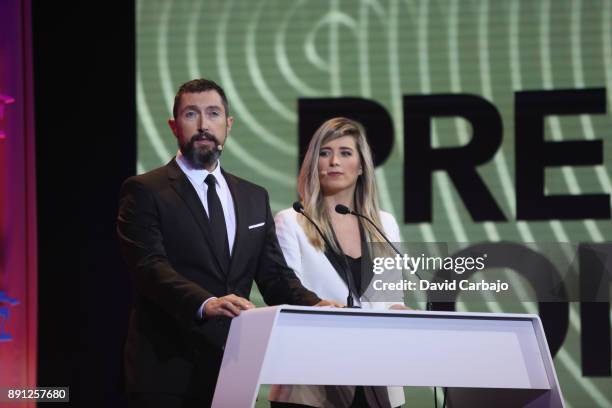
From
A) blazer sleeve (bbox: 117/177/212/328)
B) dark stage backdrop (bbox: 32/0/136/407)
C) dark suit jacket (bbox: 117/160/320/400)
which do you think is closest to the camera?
blazer sleeve (bbox: 117/177/212/328)

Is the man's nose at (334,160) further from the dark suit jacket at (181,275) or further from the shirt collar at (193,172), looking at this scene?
the shirt collar at (193,172)

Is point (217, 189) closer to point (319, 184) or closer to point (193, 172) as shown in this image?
point (193, 172)

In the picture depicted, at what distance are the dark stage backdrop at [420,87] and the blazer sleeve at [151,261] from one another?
153cm

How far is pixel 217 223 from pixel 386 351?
3.60ft

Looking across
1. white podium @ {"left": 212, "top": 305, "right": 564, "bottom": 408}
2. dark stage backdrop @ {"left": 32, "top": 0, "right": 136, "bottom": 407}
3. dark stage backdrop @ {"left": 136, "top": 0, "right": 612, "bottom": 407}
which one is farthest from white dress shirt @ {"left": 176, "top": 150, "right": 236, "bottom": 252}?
dark stage backdrop @ {"left": 32, "top": 0, "right": 136, "bottom": 407}

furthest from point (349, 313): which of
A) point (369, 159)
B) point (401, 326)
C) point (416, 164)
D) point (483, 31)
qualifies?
point (483, 31)

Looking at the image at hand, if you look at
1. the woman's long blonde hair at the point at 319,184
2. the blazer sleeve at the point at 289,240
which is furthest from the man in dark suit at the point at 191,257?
the woman's long blonde hair at the point at 319,184

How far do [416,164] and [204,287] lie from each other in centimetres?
191

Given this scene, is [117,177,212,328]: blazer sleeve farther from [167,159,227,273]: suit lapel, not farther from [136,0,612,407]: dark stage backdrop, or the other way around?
[136,0,612,407]: dark stage backdrop

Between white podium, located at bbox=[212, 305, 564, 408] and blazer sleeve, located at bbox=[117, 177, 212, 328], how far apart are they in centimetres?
41

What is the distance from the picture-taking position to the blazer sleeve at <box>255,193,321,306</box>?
11.9ft

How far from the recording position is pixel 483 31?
16.9 feet

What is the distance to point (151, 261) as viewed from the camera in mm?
3438

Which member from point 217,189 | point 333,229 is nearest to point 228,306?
point 217,189
